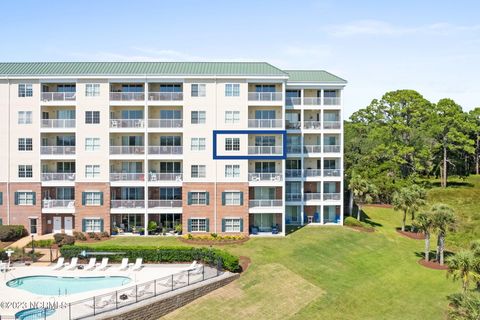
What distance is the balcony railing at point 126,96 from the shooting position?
146ft

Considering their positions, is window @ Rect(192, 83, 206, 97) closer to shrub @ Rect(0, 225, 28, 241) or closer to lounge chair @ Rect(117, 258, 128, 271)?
lounge chair @ Rect(117, 258, 128, 271)

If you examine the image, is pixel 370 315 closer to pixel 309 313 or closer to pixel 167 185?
pixel 309 313

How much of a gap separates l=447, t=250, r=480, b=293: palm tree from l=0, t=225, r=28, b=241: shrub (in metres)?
39.1

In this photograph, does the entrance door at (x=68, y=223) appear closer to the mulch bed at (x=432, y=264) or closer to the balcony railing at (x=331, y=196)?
the balcony railing at (x=331, y=196)

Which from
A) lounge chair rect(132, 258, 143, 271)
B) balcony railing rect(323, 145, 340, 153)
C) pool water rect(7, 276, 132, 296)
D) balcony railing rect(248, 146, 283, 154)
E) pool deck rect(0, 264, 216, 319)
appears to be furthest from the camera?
balcony railing rect(323, 145, 340, 153)

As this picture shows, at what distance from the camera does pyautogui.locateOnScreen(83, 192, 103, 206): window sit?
44375 mm

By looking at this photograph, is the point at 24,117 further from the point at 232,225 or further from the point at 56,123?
the point at 232,225

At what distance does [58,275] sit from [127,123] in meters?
17.4

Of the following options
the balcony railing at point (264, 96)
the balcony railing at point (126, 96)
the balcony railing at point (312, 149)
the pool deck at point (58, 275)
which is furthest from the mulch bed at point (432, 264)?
the balcony railing at point (126, 96)

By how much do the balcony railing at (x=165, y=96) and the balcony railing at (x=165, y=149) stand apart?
197 inches

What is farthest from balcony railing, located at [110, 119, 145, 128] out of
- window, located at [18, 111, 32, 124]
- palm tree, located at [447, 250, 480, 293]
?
palm tree, located at [447, 250, 480, 293]

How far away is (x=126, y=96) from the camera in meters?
44.7

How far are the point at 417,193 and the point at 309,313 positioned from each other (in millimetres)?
25598

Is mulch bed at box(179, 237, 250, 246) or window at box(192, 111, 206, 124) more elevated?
window at box(192, 111, 206, 124)
